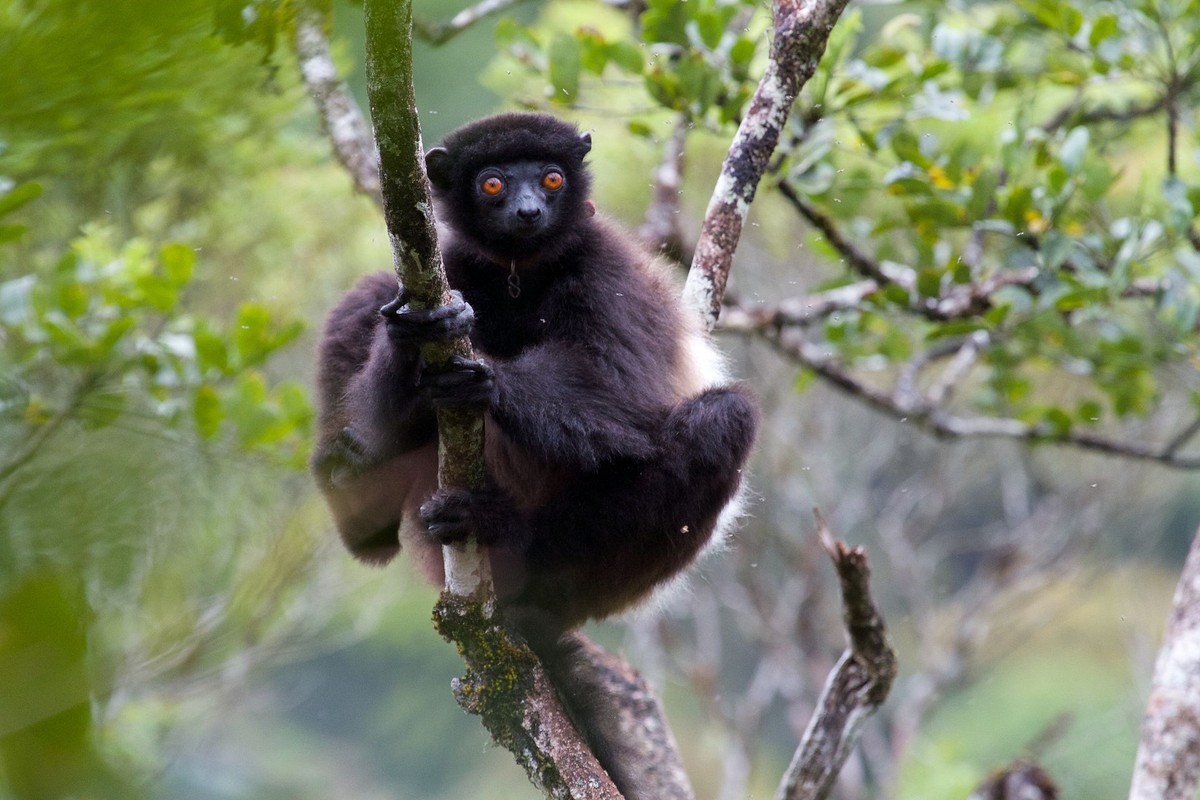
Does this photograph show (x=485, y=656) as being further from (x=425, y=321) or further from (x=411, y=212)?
(x=411, y=212)

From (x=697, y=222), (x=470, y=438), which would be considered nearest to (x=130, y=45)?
(x=470, y=438)

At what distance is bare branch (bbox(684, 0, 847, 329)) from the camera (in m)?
4.30

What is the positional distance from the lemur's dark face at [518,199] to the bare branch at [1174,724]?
10.0ft

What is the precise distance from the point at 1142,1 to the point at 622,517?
13.4 feet

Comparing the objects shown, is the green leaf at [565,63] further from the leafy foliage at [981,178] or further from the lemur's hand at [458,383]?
the lemur's hand at [458,383]

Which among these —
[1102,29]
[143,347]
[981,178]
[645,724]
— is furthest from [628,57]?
[645,724]

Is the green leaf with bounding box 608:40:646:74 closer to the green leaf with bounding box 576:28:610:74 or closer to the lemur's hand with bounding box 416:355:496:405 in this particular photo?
the green leaf with bounding box 576:28:610:74

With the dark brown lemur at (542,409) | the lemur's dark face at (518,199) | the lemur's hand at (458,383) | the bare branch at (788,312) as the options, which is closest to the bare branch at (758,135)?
the dark brown lemur at (542,409)

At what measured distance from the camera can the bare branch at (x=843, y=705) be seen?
4.61 metres

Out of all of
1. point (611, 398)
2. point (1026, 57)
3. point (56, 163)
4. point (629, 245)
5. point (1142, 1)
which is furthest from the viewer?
point (1026, 57)

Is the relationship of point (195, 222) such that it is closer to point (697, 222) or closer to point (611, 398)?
point (697, 222)

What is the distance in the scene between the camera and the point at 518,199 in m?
4.29

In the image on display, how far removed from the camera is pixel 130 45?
3.47 feet

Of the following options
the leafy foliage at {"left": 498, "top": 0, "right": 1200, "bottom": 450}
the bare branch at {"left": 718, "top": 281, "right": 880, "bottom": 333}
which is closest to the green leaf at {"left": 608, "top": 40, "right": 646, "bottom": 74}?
the leafy foliage at {"left": 498, "top": 0, "right": 1200, "bottom": 450}
